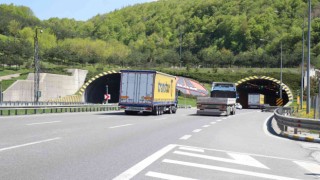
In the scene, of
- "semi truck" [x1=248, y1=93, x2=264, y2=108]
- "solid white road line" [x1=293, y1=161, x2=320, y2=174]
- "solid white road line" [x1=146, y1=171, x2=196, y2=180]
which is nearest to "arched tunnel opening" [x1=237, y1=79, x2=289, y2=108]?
"semi truck" [x1=248, y1=93, x2=264, y2=108]

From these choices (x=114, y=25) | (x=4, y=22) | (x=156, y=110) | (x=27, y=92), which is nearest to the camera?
(x=156, y=110)

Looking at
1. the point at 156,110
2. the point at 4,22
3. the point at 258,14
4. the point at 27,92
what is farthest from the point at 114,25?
the point at 156,110

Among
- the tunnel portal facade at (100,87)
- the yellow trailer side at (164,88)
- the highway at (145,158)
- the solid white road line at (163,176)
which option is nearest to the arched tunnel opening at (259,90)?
the tunnel portal facade at (100,87)

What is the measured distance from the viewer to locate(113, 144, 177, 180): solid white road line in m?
7.71

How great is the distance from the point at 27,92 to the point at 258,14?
10803cm

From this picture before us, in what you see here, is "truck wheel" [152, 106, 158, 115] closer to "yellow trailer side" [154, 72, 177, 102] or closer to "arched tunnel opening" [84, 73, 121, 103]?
"yellow trailer side" [154, 72, 177, 102]

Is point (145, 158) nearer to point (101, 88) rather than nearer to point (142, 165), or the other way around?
point (142, 165)

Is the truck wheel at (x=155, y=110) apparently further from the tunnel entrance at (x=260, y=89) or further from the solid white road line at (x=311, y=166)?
the tunnel entrance at (x=260, y=89)

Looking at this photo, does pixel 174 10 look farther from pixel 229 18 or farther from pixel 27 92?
pixel 27 92

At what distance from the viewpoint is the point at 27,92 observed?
6850cm

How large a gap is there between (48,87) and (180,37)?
9975cm

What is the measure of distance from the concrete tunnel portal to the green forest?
15581 millimetres

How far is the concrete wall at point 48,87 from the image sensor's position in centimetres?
6651

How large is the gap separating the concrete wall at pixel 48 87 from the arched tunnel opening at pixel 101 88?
112 inches
